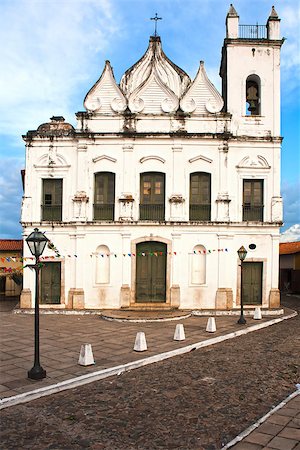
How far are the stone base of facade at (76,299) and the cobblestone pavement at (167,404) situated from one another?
247 inches

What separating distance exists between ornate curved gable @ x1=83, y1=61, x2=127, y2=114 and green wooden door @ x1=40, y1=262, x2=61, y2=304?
7.20m

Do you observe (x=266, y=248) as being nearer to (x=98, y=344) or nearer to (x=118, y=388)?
(x=98, y=344)

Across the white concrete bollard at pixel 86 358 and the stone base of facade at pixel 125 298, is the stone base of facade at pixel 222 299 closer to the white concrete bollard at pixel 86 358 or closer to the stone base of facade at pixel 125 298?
the stone base of facade at pixel 125 298

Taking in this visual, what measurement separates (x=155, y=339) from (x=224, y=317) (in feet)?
18.1

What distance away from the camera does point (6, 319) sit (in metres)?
15.9

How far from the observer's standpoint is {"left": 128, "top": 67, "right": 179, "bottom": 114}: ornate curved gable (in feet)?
61.3

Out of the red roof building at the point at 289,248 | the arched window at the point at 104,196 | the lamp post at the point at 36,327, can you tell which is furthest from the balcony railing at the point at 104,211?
the red roof building at the point at 289,248

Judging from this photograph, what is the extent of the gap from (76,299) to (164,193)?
594cm

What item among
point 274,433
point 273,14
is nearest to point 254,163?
point 273,14

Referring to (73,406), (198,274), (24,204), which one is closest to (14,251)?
(24,204)

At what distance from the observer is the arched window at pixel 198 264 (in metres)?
18.3

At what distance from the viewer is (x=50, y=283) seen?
18281mm

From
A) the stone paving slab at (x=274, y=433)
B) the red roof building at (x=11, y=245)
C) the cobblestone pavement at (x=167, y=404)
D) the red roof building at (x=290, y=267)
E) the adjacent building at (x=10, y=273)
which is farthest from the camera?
the red roof building at (x=290, y=267)

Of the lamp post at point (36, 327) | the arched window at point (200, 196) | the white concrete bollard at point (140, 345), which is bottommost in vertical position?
the white concrete bollard at point (140, 345)
